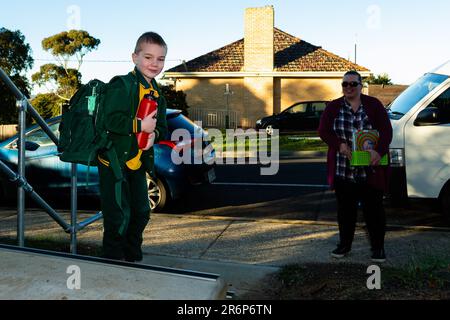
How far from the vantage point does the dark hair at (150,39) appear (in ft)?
12.1

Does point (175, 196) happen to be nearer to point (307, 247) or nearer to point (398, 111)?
point (307, 247)

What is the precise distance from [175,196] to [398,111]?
320 centimetres

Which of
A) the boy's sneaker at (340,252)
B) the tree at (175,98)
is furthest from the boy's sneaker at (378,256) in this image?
the tree at (175,98)

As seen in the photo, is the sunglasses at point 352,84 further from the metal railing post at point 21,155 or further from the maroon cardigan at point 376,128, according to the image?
the metal railing post at point 21,155

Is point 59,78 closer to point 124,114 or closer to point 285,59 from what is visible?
point 285,59

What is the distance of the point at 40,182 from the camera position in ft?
25.9

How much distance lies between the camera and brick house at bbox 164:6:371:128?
95.6 feet

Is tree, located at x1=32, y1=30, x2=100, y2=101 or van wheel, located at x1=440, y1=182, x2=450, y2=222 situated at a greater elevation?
tree, located at x1=32, y1=30, x2=100, y2=101

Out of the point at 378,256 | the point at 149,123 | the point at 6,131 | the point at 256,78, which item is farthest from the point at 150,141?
the point at 256,78

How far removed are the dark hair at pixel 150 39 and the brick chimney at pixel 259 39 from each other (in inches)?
1020

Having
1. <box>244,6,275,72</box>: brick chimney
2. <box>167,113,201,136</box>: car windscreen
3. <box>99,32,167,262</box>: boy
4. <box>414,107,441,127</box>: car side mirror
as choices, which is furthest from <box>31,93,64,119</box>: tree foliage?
<box>99,32,167,262</box>: boy

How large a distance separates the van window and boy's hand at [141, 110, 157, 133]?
3.91m

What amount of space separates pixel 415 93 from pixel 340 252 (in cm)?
290

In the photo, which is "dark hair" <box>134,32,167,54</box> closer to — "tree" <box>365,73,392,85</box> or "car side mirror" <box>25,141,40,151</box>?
"car side mirror" <box>25,141,40,151</box>
